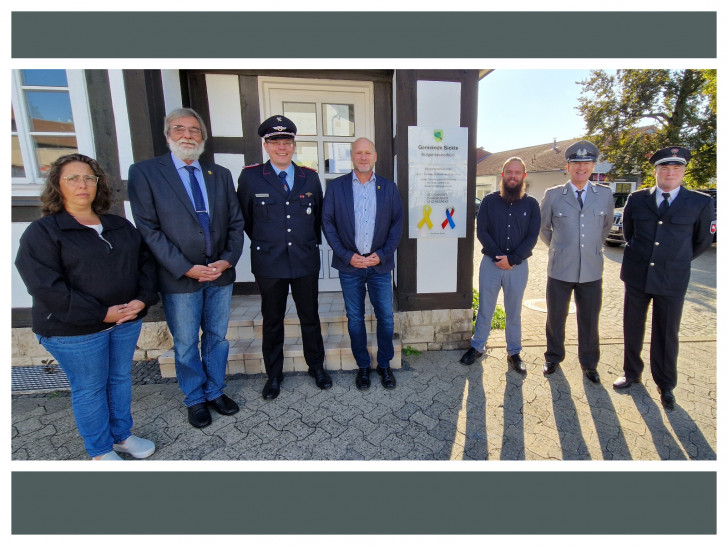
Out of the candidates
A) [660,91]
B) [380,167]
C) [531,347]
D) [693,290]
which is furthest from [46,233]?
[660,91]

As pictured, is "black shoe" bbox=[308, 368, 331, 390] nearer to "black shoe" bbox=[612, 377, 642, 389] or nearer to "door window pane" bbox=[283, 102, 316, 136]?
A: "black shoe" bbox=[612, 377, 642, 389]

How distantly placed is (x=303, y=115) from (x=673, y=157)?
3.45m

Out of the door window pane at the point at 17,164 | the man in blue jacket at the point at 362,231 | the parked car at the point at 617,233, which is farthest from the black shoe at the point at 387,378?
the parked car at the point at 617,233

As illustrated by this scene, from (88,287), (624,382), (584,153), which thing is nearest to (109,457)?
(88,287)

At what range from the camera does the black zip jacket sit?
1.84 meters

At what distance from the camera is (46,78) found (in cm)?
319

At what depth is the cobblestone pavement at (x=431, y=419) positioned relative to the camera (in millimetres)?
2359

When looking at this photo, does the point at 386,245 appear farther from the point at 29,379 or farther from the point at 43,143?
the point at 29,379

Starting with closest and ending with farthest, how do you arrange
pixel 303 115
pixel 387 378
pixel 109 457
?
1. pixel 109 457
2. pixel 387 378
3. pixel 303 115

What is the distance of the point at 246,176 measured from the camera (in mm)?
2717

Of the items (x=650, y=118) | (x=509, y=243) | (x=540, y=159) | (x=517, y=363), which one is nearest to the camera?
(x=509, y=243)

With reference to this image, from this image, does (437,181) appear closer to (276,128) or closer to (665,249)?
(276,128)

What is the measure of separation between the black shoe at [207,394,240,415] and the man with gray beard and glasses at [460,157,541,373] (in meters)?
2.18

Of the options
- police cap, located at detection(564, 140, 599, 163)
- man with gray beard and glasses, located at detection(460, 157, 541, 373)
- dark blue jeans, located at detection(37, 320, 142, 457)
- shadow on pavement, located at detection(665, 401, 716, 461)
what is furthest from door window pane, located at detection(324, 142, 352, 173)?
shadow on pavement, located at detection(665, 401, 716, 461)
